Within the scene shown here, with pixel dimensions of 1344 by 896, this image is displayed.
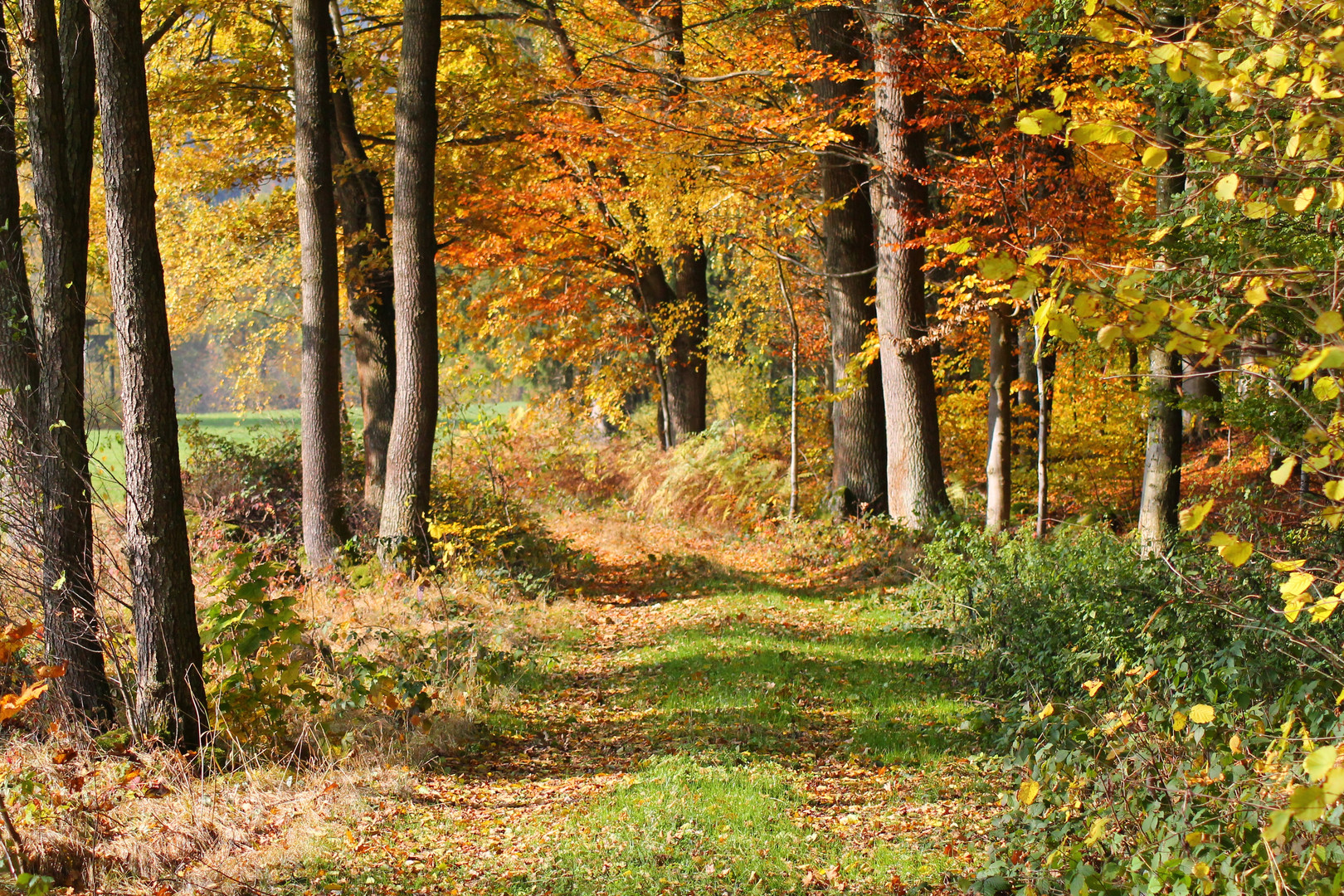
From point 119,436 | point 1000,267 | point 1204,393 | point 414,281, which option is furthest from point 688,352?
point 1000,267

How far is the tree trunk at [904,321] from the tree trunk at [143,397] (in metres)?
8.02

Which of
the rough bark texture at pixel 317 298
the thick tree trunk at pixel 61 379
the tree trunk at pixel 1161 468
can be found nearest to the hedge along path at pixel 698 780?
the thick tree trunk at pixel 61 379

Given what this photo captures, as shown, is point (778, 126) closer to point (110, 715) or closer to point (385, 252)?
point (385, 252)

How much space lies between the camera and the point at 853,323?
1359 cm

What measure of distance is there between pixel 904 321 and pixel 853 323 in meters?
1.75

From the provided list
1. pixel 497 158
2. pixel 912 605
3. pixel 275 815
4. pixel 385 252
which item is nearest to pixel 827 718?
pixel 912 605

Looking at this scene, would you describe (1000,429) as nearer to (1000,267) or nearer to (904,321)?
(904,321)

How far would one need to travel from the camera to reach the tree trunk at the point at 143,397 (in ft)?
17.5

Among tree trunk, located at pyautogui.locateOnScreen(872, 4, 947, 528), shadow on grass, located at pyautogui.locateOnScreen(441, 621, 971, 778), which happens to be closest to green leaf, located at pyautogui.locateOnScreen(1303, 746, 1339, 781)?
shadow on grass, located at pyautogui.locateOnScreen(441, 621, 971, 778)

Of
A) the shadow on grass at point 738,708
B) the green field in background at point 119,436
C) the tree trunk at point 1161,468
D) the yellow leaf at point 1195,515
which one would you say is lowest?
the shadow on grass at point 738,708

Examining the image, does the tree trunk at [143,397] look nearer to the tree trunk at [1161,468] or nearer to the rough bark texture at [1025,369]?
the tree trunk at [1161,468]

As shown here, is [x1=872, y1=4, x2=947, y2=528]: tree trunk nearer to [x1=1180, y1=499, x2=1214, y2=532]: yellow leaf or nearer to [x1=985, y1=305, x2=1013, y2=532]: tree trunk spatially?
→ [x1=985, y1=305, x2=1013, y2=532]: tree trunk

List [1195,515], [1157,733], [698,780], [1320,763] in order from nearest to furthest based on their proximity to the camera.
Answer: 1. [1320,763]
2. [1195,515]
3. [1157,733]
4. [698,780]

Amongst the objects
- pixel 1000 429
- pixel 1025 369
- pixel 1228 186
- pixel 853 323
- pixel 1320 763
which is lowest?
pixel 1320 763
